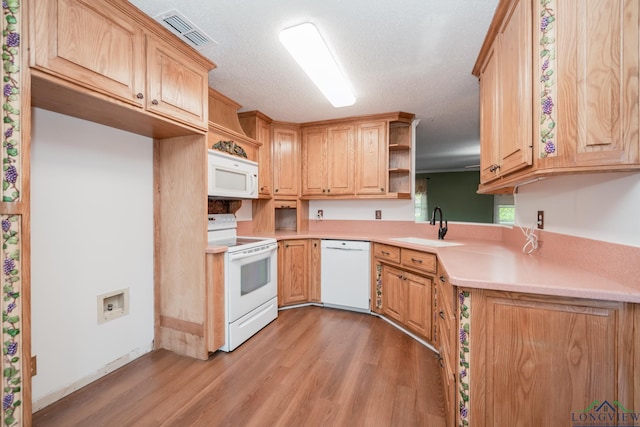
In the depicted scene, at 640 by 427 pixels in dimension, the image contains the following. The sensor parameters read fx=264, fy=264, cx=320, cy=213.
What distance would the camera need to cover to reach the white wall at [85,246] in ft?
5.01

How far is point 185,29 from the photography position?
1645mm

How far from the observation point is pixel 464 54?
1879 millimetres

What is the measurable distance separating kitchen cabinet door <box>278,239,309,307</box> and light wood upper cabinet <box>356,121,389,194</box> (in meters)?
1.01

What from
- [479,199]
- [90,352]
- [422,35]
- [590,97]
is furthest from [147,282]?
[479,199]

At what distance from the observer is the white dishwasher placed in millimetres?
2883

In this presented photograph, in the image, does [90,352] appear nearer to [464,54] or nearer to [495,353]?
[495,353]

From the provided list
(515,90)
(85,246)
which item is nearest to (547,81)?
(515,90)

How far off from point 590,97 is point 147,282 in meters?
2.86

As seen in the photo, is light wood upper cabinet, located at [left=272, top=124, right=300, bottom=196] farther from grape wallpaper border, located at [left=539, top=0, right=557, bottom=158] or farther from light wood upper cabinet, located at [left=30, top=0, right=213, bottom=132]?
grape wallpaper border, located at [left=539, top=0, right=557, bottom=158]

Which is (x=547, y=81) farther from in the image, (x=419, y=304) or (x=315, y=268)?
(x=315, y=268)

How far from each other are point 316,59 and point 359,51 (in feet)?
1.00

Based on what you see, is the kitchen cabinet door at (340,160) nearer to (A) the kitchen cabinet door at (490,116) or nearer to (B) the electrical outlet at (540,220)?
(A) the kitchen cabinet door at (490,116)

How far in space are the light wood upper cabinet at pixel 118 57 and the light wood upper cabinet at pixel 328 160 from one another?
1.65m

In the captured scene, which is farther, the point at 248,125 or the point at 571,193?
the point at 248,125
